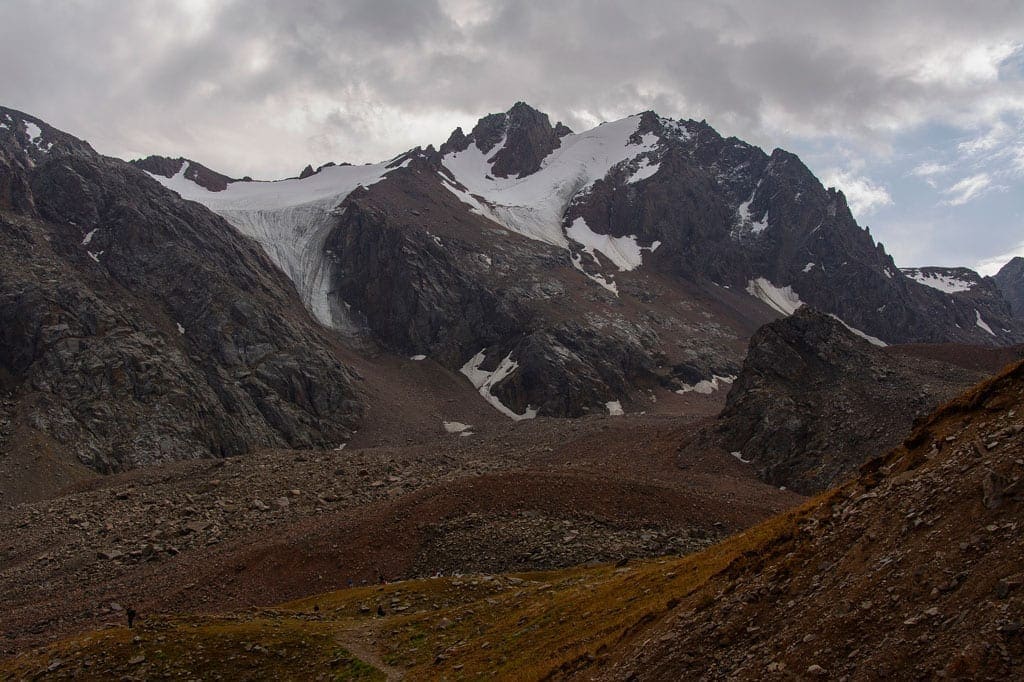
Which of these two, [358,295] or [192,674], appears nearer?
[192,674]

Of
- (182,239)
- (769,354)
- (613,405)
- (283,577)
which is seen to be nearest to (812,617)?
(283,577)

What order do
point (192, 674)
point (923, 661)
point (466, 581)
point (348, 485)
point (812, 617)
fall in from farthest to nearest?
point (348, 485) < point (466, 581) < point (192, 674) < point (812, 617) < point (923, 661)

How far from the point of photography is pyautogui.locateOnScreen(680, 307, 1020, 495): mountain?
239ft

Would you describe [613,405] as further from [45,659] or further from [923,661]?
[923,661]

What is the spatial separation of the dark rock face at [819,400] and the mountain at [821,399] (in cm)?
10

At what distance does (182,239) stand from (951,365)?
142 meters

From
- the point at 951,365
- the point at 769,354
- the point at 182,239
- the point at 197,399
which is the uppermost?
the point at 182,239

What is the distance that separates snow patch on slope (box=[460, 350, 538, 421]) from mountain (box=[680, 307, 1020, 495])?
6153 cm

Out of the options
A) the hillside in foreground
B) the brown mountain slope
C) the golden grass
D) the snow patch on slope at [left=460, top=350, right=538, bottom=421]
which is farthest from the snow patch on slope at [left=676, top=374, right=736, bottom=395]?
the brown mountain slope

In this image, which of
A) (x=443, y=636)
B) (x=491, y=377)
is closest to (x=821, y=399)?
(x=443, y=636)

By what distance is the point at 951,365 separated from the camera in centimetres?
8481

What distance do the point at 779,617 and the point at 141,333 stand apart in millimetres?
126092

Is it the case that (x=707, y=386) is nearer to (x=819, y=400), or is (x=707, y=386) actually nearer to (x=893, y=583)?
(x=819, y=400)

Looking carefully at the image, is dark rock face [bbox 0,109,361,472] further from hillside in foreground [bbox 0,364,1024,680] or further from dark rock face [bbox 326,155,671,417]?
hillside in foreground [bbox 0,364,1024,680]
